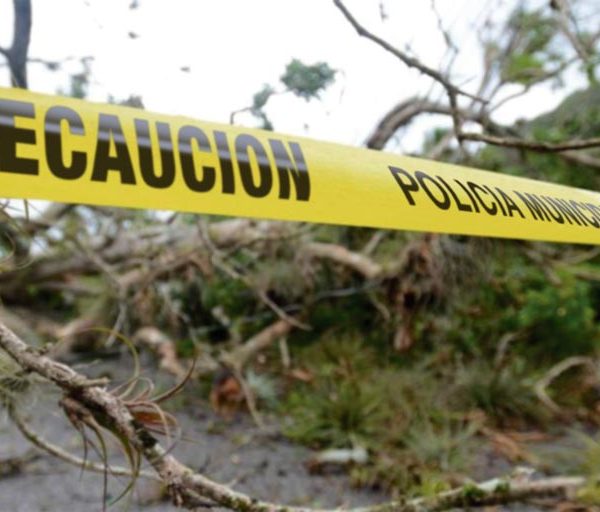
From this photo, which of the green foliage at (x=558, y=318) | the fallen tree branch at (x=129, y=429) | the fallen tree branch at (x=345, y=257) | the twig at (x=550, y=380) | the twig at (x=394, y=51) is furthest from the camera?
the fallen tree branch at (x=345, y=257)

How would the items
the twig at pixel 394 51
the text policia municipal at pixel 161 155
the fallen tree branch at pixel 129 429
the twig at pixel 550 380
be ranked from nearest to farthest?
the text policia municipal at pixel 161 155
the fallen tree branch at pixel 129 429
the twig at pixel 394 51
the twig at pixel 550 380

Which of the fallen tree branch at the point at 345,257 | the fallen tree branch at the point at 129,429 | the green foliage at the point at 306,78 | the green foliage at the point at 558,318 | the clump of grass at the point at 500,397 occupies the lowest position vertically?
the clump of grass at the point at 500,397

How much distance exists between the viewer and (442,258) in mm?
4004

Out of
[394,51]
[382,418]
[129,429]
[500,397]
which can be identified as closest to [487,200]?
[394,51]

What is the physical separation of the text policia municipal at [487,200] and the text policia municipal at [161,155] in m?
0.29

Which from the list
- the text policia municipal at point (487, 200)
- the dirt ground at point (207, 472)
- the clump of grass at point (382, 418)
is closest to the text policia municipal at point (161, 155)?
the text policia municipal at point (487, 200)

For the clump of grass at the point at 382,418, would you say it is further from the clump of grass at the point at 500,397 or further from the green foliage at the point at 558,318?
the green foliage at the point at 558,318

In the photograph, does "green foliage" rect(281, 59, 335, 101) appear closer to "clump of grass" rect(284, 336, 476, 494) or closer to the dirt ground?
the dirt ground

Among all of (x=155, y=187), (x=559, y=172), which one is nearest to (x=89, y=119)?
(x=155, y=187)

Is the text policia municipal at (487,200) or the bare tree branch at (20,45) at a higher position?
the bare tree branch at (20,45)

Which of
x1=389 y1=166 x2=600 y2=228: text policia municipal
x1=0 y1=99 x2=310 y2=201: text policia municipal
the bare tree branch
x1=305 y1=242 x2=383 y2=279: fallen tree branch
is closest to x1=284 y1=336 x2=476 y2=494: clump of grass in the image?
x1=305 y1=242 x2=383 y2=279: fallen tree branch

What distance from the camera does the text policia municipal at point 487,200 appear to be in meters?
1.31

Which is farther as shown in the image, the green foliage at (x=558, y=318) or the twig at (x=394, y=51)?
the green foliage at (x=558, y=318)

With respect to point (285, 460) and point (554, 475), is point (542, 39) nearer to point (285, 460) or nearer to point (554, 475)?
point (554, 475)
